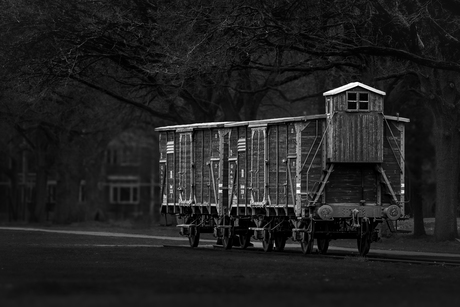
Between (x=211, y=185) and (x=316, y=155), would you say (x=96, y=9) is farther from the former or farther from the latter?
(x=316, y=155)

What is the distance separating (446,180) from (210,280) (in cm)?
2021

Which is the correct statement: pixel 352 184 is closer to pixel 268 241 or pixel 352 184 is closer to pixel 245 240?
pixel 268 241

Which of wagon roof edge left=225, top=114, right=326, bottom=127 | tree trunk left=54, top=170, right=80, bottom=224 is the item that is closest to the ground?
wagon roof edge left=225, top=114, right=326, bottom=127

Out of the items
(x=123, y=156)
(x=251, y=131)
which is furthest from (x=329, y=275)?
(x=123, y=156)

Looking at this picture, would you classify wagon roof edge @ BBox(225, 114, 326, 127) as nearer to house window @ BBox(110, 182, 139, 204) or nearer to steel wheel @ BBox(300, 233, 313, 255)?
steel wheel @ BBox(300, 233, 313, 255)

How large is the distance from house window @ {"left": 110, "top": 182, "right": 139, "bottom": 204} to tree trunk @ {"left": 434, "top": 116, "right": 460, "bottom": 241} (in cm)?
7368

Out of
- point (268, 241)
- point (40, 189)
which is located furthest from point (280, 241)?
point (40, 189)

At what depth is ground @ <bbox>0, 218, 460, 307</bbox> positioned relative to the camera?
52.7 feet

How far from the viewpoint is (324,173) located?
32.4 meters

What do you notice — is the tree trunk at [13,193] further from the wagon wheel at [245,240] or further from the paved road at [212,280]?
the paved road at [212,280]

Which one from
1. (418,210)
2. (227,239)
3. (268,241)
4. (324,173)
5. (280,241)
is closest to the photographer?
(324,173)

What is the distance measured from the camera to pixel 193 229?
3931 cm

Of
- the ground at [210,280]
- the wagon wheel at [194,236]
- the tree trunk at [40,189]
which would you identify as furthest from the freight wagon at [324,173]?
the tree trunk at [40,189]

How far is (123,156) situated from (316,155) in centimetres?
8133
